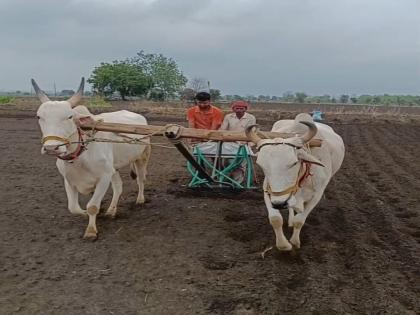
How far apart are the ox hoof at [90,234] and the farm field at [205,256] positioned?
4.2 inches

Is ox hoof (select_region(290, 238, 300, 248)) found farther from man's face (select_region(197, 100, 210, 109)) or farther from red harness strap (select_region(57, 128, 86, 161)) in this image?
man's face (select_region(197, 100, 210, 109))

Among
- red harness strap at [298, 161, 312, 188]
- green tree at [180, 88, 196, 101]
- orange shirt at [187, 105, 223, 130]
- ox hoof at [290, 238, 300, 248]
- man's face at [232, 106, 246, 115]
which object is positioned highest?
man's face at [232, 106, 246, 115]

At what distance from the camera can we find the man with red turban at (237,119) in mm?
8891

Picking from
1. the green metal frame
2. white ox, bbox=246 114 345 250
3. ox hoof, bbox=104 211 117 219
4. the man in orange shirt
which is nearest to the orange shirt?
the man in orange shirt

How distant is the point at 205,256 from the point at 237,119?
372cm

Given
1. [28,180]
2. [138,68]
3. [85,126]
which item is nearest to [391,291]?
[85,126]

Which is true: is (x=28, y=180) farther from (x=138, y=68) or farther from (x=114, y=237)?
(x=138, y=68)

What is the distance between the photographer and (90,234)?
6336 millimetres

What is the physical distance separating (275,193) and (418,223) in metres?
3.14

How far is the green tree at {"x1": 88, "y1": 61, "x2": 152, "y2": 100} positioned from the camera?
51.4 m

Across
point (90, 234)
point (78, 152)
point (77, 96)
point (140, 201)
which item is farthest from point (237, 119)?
point (90, 234)

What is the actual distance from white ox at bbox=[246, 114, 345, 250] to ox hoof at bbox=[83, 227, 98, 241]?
2.14 metres

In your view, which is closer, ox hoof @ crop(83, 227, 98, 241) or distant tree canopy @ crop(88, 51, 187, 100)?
ox hoof @ crop(83, 227, 98, 241)

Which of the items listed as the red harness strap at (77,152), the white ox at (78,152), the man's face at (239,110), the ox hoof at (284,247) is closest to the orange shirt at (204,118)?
the man's face at (239,110)
